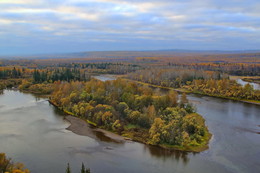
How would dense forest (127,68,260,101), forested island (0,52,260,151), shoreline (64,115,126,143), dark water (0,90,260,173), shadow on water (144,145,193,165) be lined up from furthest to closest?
dense forest (127,68,260,101), shoreline (64,115,126,143), forested island (0,52,260,151), shadow on water (144,145,193,165), dark water (0,90,260,173)

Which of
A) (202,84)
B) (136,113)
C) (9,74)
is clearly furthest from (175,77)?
(9,74)

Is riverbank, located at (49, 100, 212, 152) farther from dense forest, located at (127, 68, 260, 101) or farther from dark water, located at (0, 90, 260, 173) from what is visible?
dense forest, located at (127, 68, 260, 101)

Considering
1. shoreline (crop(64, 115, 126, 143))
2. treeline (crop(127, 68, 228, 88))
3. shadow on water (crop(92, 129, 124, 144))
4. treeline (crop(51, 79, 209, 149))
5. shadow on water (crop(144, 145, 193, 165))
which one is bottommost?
shadow on water (crop(144, 145, 193, 165))

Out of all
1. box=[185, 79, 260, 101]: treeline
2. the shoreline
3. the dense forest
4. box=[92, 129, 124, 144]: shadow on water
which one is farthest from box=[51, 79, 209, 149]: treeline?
the dense forest

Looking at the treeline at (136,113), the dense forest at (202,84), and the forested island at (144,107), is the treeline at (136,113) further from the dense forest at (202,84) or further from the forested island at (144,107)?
the dense forest at (202,84)

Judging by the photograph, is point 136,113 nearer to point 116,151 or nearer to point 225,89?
point 116,151

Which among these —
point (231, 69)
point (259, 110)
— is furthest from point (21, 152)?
point (231, 69)

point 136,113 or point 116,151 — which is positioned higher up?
point 136,113
